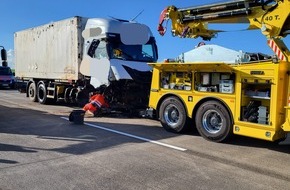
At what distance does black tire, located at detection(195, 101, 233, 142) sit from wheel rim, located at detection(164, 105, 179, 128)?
2.83ft

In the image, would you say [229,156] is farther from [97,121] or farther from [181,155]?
[97,121]

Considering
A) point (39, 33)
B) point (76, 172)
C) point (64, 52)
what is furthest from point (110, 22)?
point (76, 172)

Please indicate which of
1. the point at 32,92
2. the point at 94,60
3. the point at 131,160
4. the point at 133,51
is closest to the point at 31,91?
the point at 32,92

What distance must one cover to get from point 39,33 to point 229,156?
40.9 ft

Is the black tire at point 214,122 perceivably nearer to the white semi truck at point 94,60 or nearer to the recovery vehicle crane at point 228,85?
the recovery vehicle crane at point 228,85

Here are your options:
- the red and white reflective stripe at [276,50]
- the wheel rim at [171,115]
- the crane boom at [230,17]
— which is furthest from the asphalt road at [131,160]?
the crane boom at [230,17]

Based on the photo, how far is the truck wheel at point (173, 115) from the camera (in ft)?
30.0

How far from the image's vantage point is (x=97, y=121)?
11359 mm

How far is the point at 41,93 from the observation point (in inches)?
670

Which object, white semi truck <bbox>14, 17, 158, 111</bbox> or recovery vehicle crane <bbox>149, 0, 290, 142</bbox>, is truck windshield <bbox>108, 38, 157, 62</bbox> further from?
recovery vehicle crane <bbox>149, 0, 290, 142</bbox>

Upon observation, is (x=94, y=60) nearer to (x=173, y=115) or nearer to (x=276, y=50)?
(x=173, y=115)

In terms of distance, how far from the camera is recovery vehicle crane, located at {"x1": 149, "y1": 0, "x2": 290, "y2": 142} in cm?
716

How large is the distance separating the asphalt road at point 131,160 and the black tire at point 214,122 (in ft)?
0.65

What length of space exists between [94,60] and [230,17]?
18.1ft
